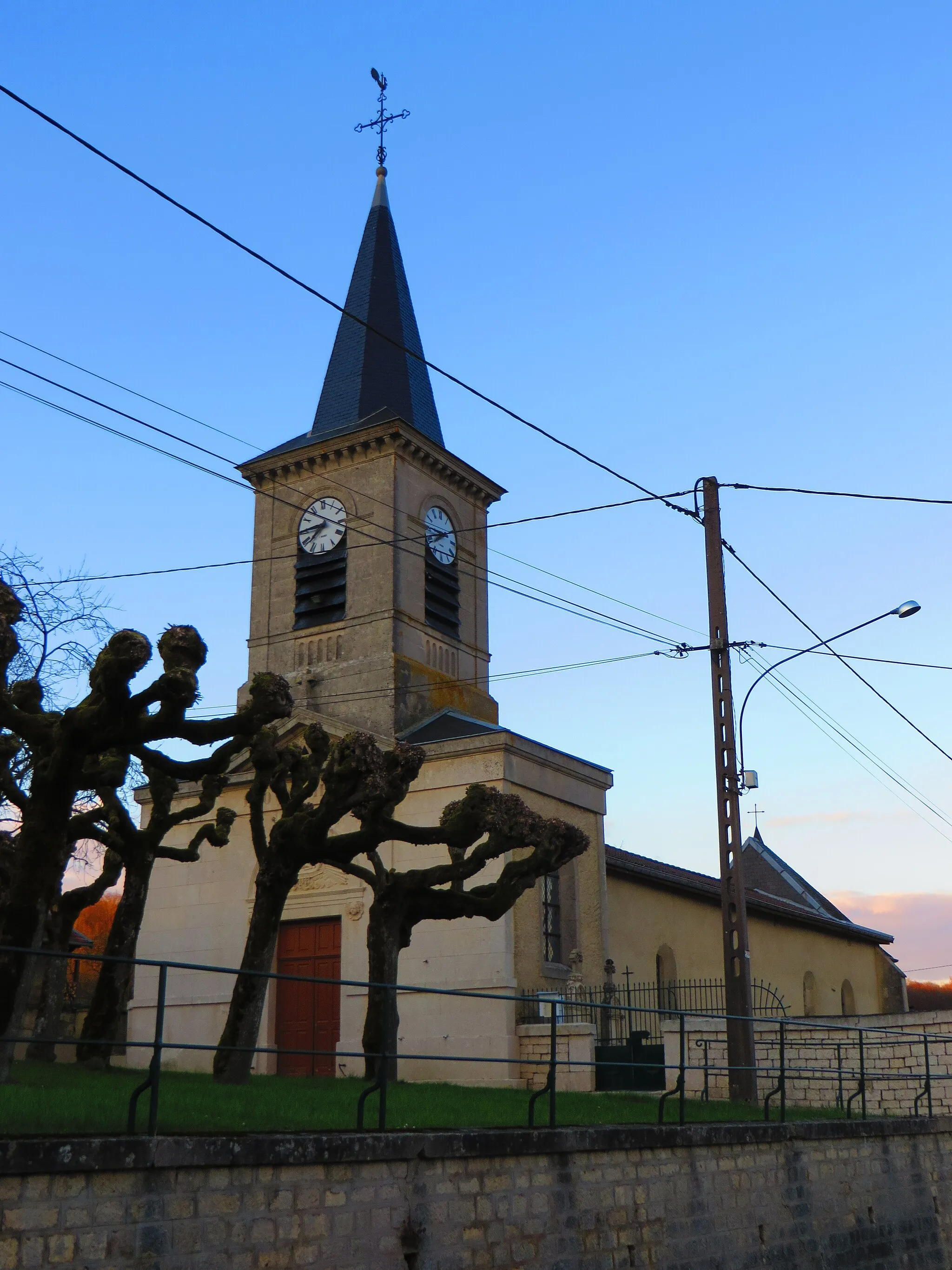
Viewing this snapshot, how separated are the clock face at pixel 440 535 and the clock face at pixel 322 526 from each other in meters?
1.97

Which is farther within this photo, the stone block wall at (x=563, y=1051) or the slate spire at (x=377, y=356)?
the slate spire at (x=377, y=356)

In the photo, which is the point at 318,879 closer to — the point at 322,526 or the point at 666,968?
the point at 322,526

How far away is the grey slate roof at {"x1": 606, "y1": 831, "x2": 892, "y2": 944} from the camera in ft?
99.7

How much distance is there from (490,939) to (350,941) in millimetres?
3037

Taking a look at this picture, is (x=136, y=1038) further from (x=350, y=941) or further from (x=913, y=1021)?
(x=913, y=1021)

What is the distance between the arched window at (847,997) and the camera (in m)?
41.4

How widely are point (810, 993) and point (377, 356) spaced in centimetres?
2196

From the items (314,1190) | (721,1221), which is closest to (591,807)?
(721,1221)

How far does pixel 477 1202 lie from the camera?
35.4ft

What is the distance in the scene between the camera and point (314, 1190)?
31.4 feet

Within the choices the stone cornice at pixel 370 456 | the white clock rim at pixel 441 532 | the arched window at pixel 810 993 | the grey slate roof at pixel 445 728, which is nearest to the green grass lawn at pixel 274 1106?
the grey slate roof at pixel 445 728

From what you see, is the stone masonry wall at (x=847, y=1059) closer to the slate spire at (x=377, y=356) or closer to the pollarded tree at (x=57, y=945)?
the pollarded tree at (x=57, y=945)

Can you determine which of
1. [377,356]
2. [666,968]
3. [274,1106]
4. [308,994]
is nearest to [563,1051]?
[308,994]

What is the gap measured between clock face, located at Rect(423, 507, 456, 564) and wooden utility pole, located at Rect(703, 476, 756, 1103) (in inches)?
482
